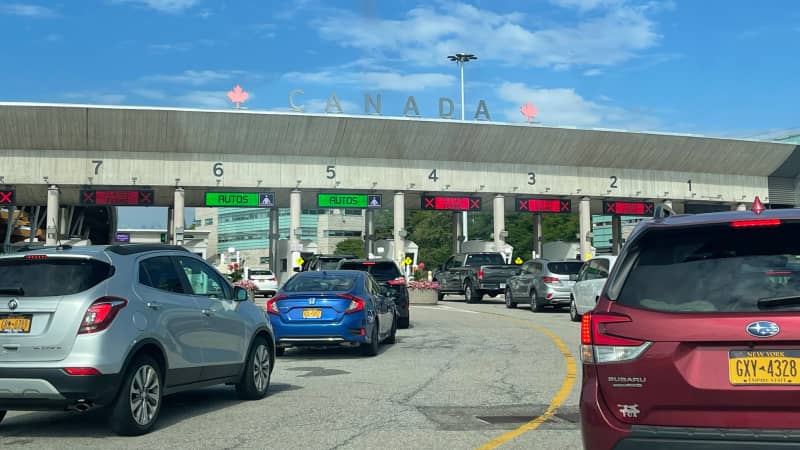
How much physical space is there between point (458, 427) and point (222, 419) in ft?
7.73

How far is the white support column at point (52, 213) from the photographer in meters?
55.7

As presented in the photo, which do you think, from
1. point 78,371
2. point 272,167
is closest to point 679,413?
point 78,371


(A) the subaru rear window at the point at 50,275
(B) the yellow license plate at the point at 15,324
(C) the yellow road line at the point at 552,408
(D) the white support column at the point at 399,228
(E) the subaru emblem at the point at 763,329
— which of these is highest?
(D) the white support column at the point at 399,228

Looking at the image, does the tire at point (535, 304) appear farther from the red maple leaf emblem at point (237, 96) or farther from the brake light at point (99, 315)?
the red maple leaf emblem at point (237, 96)

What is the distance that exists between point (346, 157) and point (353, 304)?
150 feet

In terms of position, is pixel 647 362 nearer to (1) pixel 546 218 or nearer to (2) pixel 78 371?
(2) pixel 78 371

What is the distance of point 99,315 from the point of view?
7605 millimetres

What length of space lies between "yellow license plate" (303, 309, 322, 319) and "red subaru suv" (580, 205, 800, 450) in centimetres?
1011

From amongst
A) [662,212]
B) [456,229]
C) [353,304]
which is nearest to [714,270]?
[662,212]

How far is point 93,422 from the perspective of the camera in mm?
8711

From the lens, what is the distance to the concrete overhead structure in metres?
56.1

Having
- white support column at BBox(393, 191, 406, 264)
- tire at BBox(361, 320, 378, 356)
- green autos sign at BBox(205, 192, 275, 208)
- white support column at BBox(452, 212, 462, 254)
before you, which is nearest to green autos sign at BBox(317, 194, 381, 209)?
white support column at BBox(393, 191, 406, 264)

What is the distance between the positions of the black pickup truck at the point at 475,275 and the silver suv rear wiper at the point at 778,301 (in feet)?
101

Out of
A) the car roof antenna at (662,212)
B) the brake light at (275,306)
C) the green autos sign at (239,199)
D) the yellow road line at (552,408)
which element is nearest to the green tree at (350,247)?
the green autos sign at (239,199)
